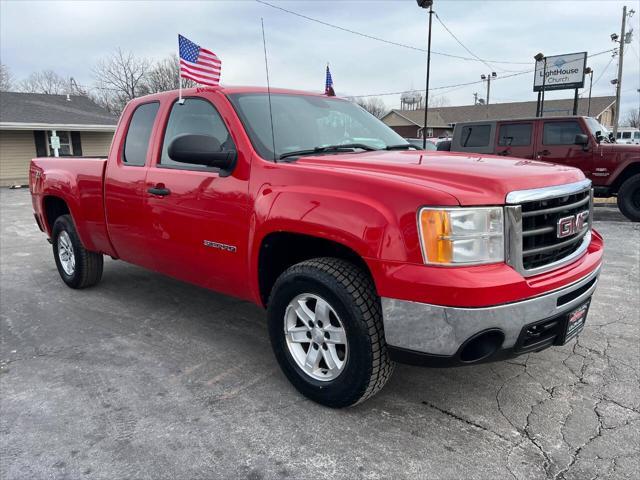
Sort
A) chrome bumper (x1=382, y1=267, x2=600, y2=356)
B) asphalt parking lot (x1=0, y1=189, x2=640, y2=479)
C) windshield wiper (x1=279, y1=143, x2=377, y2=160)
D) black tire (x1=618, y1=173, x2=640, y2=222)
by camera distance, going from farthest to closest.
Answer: black tire (x1=618, y1=173, x2=640, y2=222) → windshield wiper (x1=279, y1=143, x2=377, y2=160) → asphalt parking lot (x1=0, y1=189, x2=640, y2=479) → chrome bumper (x1=382, y1=267, x2=600, y2=356)

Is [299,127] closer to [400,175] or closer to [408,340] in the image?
[400,175]

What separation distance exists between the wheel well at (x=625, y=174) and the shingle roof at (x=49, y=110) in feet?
71.5

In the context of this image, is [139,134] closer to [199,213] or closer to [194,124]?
[194,124]

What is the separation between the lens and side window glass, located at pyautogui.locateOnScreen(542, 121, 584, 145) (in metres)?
9.87

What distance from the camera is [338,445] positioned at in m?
2.59

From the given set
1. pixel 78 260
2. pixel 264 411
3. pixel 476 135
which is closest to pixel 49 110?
pixel 476 135

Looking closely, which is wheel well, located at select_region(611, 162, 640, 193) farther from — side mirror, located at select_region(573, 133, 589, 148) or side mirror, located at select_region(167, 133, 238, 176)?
side mirror, located at select_region(167, 133, 238, 176)

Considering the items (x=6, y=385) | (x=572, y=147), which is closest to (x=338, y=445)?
(x=6, y=385)

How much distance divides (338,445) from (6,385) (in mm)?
2278

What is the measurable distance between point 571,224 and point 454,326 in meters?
1.03

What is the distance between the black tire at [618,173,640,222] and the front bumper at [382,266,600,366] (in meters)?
8.25

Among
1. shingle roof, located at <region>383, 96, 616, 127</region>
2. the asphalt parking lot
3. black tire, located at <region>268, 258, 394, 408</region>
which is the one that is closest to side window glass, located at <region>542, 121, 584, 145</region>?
the asphalt parking lot

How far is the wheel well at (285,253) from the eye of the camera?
9.71 feet

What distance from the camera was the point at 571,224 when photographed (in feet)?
9.20
